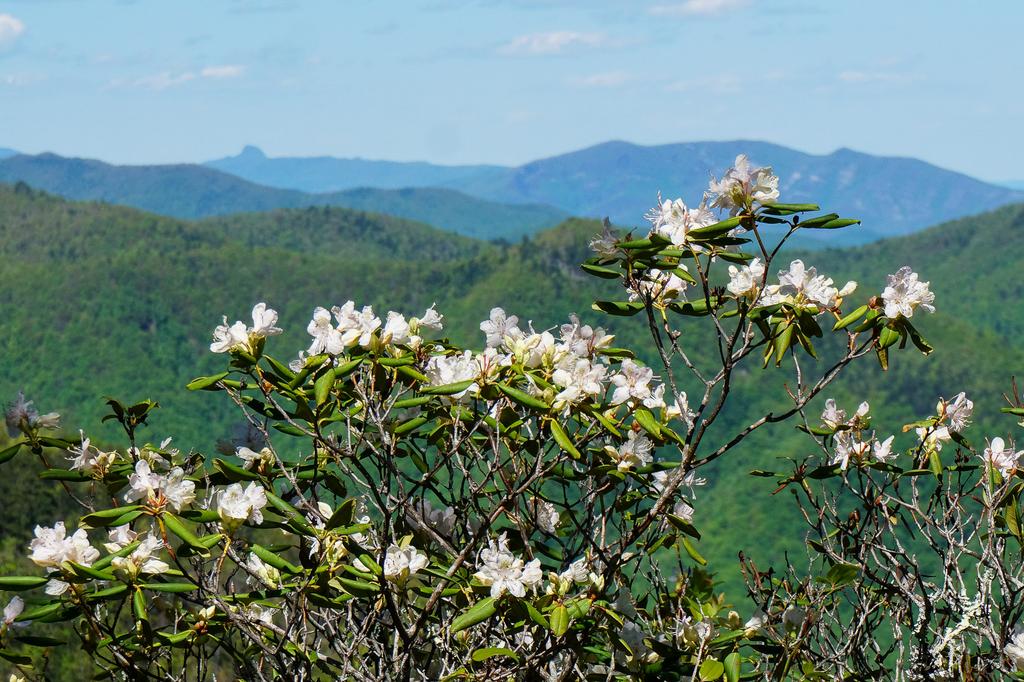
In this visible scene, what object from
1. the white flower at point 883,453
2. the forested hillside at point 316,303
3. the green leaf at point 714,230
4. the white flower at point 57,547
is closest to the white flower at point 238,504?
the white flower at point 57,547

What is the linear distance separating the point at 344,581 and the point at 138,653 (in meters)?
0.65

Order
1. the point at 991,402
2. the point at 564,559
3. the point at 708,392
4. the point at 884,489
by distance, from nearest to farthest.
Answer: the point at 708,392 < the point at 564,559 < the point at 884,489 < the point at 991,402

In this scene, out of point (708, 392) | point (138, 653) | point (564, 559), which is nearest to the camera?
point (708, 392)

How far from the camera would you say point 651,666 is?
2.35 metres

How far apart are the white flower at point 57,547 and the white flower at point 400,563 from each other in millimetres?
588

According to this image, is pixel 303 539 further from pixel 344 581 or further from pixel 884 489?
pixel 884 489

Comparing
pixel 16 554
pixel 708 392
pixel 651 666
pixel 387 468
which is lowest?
pixel 16 554

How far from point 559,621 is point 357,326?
0.80 metres

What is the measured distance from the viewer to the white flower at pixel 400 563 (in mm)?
2148

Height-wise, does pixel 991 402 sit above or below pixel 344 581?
below

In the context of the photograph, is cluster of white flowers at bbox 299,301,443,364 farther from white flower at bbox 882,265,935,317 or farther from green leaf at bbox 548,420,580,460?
white flower at bbox 882,265,935,317

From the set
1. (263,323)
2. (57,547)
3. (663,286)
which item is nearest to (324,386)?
(263,323)

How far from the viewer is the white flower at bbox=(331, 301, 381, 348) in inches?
91.0

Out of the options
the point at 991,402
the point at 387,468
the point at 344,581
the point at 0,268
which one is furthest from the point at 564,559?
the point at 0,268
